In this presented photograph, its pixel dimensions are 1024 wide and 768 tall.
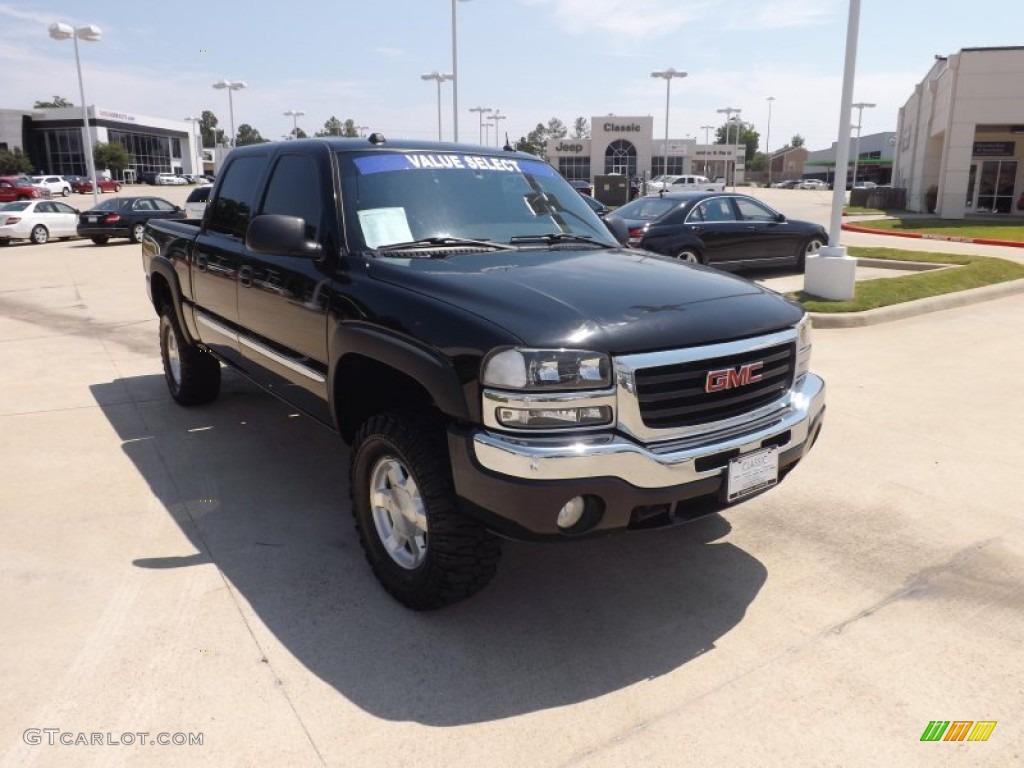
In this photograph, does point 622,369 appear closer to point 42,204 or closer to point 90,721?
point 90,721

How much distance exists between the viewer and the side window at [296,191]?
4.12 metres

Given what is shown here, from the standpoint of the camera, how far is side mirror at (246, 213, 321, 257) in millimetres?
3662

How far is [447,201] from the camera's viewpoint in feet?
13.5

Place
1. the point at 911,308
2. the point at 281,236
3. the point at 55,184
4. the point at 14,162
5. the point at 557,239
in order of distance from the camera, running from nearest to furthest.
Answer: the point at 281,236, the point at 557,239, the point at 911,308, the point at 55,184, the point at 14,162

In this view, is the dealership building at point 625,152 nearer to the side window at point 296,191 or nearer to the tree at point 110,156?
the tree at point 110,156

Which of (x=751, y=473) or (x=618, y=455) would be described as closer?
(x=618, y=455)

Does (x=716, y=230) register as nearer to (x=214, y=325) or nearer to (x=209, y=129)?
(x=214, y=325)

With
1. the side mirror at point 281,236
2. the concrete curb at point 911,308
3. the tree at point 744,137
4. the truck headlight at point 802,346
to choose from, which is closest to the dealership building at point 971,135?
the concrete curb at point 911,308

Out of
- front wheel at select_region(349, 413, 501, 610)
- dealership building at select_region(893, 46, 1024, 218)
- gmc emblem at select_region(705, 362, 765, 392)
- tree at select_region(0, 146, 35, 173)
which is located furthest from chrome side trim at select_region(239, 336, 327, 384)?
tree at select_region(0, 146, 35, 173)

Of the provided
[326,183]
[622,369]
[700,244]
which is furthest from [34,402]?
[700,244]

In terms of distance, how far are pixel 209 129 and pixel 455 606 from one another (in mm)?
176026

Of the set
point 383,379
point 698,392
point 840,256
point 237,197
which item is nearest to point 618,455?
point 698,392

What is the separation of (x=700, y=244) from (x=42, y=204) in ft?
73.3

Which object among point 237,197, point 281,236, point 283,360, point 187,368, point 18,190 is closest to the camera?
point 281,236
